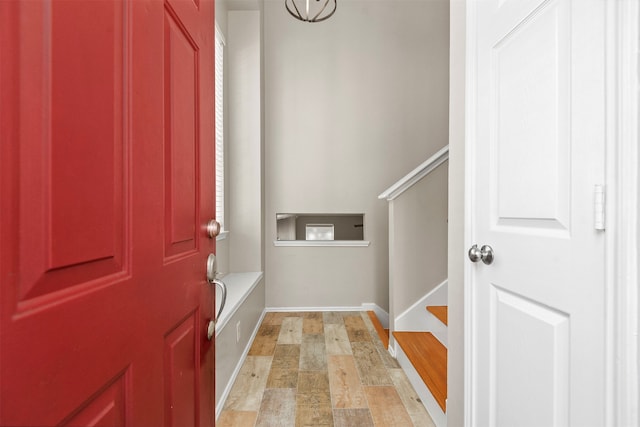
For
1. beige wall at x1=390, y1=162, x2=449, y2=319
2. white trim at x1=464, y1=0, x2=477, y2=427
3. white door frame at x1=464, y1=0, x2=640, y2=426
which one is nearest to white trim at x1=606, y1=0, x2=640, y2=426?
white door frame at x1=464, y1=0, x2=640, y2=426

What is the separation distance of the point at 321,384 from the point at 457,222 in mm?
1337

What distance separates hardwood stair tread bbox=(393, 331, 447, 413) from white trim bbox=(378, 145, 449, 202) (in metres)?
1.01

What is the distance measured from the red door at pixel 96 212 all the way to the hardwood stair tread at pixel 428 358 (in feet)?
4.35

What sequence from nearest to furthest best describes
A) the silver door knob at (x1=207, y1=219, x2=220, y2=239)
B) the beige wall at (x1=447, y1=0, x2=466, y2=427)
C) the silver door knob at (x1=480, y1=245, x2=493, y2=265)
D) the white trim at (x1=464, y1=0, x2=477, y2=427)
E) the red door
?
the red door
the silver door knob at (x1=207, y1=219, x2=220, y2=239)
the silver door knob at (x1=480, y1=245, x2=493, y2=265)
the white trim at (x1=464, y1=0, x2=477, y2=427)
the beige wall at (x1=447, y1=0, x2=466, y2=427)

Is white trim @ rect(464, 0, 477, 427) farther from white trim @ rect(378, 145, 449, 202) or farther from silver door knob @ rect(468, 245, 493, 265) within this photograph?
white trim @ rect(378, 145, 449, 202)

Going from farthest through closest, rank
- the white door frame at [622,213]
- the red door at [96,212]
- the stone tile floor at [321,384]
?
1. the stone tile floor at [321,384]
2. the white door frame at [622,213]
3. the red door at [96,212]

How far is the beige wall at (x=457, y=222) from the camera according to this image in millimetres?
1323

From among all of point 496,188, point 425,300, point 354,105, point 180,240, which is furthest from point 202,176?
point 354,105

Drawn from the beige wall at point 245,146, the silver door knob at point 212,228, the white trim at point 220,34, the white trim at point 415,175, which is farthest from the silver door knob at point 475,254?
the white trim at point 220,34

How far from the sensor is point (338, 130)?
3.64 metres

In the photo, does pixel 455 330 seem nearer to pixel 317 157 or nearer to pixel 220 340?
pixel 220 340

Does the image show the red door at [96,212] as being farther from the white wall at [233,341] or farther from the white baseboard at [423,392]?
the white baseboard at [423,392]

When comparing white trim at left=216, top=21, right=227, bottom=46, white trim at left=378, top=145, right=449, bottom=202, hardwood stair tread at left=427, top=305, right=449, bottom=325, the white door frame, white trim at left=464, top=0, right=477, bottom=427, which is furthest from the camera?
white trim at left=216, top=21, right=227, bottom=46

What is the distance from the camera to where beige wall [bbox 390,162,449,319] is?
253 centimetres
